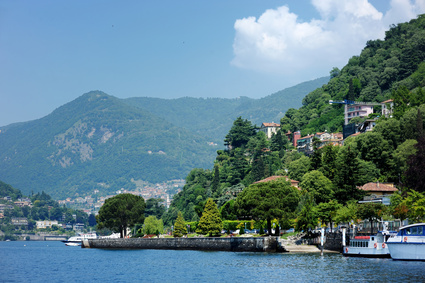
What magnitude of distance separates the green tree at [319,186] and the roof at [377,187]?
6281mm

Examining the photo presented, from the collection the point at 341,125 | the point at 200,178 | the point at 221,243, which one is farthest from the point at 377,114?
the point at 221,243

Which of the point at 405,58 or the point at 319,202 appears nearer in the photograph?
the point at 319,202

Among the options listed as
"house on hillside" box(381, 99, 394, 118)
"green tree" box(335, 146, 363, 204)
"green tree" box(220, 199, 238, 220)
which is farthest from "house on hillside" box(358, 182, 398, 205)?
"house on hillside" box(381, 99, 394, 118)

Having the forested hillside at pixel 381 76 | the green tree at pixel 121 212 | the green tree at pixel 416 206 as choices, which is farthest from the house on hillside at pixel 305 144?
the green tree at pixel 416 206

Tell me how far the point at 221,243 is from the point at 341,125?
8924 centimetres

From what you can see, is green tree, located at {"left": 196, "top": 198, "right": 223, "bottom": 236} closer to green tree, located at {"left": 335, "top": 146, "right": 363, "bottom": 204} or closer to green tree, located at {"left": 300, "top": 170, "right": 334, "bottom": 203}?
green tree, located at {"left": 300, "top": 170, "right": 334, "bottom": 203}

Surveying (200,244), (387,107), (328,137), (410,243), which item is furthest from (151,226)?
(410,243)

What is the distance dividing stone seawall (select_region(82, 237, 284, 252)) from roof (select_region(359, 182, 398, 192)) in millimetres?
21265

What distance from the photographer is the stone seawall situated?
87000mm

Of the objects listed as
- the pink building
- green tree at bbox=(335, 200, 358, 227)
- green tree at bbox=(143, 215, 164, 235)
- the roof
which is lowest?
green tree at bbox=(143, 215, 164, 235)

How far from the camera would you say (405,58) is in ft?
576

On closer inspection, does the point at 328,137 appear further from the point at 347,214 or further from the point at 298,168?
the point at 347,214

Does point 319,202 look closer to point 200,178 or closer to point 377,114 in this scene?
point 377,114

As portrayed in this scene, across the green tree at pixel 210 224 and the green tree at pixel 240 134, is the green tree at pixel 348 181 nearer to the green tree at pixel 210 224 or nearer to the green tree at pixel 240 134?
the green tree at pixel 210 224
